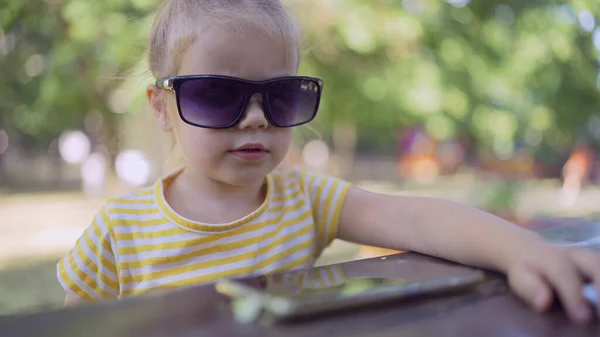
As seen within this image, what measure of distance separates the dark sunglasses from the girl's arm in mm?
304

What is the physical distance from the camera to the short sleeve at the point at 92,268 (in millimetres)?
1335

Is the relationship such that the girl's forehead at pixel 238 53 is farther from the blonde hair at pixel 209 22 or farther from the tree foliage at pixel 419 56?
the tree foliage at pixel 419 56

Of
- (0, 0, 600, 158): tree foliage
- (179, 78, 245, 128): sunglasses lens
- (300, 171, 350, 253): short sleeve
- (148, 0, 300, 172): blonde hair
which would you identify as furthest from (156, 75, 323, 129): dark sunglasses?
(0, 0, 600, 158): tree foliage

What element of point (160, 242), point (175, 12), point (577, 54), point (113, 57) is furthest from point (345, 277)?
point (577, 54)

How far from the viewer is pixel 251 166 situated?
1.40 m

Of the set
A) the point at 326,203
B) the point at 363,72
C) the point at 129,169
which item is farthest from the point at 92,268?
the point at 129,169

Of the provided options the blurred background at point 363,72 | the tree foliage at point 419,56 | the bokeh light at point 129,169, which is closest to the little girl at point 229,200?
the blurred background at point 363,72

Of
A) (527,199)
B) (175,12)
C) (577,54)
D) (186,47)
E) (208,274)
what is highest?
(577,54)

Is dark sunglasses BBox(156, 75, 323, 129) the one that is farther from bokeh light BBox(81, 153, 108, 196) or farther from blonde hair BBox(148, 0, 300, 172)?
bokeh light BBox(81, 153, 108, 196)

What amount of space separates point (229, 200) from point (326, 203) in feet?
0.85

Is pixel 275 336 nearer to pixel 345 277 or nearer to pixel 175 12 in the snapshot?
pixel 345 277

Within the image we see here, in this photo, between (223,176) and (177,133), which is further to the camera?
(177,133)

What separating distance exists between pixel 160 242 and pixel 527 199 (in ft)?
46.1

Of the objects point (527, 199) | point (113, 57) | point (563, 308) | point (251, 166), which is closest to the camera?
point (563, 308)
